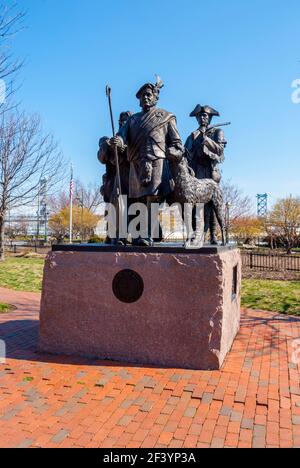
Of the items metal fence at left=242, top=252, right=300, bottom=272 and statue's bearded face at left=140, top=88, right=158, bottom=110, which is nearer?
statue's bearded face at left=140, top=88, right=158, bottom=110

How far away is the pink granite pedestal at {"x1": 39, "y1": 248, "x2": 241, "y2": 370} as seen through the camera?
14.9 feet

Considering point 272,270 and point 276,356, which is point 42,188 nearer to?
point 272,270

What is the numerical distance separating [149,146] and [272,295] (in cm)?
623

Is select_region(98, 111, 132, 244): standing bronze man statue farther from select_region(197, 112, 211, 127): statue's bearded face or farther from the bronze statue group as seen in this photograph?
select_region(197, 112, 211, 127): statue's bearded face

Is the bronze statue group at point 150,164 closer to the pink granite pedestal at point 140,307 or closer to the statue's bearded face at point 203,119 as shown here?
the pink granite pedestal at point 140,307

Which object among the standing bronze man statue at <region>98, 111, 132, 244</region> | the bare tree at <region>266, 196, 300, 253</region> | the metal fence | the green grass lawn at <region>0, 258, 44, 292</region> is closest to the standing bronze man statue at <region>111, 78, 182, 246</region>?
the standing bronze man statue at <region>98, 111, 132, 244</region>

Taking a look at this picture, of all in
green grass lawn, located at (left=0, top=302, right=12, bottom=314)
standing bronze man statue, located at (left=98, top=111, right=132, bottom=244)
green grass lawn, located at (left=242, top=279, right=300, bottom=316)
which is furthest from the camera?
green grass lawn, located at (left=242, top=279, right=300, bottom=316)

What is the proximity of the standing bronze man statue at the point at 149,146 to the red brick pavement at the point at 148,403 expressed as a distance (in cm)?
176

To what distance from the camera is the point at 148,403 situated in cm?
365

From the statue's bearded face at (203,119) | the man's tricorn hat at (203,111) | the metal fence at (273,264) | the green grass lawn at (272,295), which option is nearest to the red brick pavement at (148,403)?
the green grass lawn at (272,295)

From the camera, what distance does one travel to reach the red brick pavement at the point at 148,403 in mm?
3025

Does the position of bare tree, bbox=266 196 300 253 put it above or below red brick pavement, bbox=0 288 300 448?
above

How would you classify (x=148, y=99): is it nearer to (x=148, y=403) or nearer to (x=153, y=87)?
(x=153, y=87)
